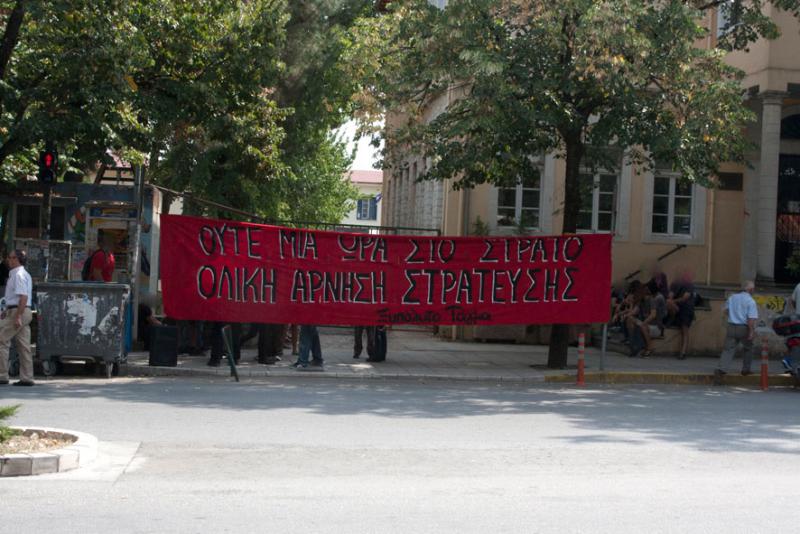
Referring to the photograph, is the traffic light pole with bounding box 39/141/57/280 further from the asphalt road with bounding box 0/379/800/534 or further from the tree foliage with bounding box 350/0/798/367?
the tree foliage with bounding box 350/0/798/367

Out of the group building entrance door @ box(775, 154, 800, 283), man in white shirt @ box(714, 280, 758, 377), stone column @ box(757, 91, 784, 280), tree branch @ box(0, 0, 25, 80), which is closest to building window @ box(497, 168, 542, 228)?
stone column @ box(757, 91, 784, 280)

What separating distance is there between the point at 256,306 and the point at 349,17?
31.7 feet

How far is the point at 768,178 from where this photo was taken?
70.7 feet

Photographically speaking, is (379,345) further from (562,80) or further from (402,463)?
(402,463)

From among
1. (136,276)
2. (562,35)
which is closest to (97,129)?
(136,276)

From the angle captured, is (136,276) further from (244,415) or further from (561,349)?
(561,349)

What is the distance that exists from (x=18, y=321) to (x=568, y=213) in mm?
9556

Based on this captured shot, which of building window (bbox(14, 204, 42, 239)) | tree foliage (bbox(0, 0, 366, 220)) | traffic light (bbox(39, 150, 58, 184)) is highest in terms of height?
tree foliage (bbox(0, 0, 366, 220))

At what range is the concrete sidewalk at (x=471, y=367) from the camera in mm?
16172

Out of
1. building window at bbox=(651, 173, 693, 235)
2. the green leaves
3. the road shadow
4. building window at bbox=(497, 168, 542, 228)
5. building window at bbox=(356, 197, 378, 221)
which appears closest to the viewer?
the road shadow

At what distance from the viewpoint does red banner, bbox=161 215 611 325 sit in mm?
16625

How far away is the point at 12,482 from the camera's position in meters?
7.66

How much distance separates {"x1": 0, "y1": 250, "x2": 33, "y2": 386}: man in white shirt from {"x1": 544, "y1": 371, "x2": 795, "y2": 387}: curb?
8.38 meters

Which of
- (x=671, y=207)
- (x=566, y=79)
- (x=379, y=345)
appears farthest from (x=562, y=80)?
(x=671, y=207)
